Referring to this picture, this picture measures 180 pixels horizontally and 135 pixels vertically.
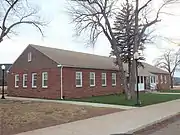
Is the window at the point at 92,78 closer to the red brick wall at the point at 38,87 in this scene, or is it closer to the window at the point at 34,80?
the red brick wall at the point at 38,87

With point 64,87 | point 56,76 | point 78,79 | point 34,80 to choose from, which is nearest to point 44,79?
point 34,80

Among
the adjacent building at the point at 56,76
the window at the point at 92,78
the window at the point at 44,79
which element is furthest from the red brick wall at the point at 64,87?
the window at the point at 92,78

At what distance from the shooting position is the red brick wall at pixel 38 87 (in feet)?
96.8

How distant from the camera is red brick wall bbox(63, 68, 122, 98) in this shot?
96.7ft

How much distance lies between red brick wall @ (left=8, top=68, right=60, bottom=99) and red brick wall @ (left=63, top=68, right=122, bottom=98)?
2.99 ft

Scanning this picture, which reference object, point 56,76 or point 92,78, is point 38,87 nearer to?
point 56,76

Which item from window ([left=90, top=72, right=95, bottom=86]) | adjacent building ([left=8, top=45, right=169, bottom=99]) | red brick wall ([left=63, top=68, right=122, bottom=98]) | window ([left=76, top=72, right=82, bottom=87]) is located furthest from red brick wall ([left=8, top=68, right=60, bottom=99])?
window ([left=90, top=72, right=95, bottom=86])

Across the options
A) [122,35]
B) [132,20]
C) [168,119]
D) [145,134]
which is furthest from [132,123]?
[122,35]

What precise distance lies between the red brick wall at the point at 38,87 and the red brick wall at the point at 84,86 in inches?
35.9

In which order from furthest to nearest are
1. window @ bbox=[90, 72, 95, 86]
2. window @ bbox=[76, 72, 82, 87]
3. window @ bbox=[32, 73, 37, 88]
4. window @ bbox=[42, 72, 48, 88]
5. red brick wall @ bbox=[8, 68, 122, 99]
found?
window @ bbox=[90, 72, 95, 86], window @ bbox=[32, 73, 37, 88], window @ bbox=[76, 72, 82, 87], window @ bbox=[42, 72, 48, 88], red brick wall @ bbox=[8, 68, 122, 99]

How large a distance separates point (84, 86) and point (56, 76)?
12.3ft

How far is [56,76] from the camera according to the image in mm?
29422

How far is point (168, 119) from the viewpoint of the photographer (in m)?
14.7

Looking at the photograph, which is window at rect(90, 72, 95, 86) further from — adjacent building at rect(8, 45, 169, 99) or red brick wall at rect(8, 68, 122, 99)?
red brick wall at rect(8, 68, 122, 99)
